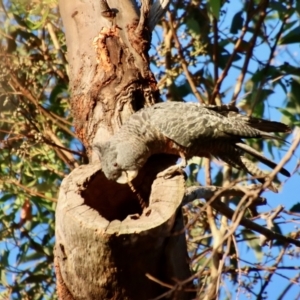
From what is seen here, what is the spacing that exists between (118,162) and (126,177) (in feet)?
0.22

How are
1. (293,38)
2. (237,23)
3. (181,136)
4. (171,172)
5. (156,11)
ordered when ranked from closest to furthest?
(171,172) → (181,136) → (156,11) → (293,38) → (237,23)

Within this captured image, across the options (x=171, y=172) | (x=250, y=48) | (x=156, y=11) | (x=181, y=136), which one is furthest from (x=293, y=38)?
(x=171, y=172)

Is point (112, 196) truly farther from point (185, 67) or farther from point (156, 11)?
point (185, 67)

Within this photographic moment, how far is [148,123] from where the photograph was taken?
3.02m

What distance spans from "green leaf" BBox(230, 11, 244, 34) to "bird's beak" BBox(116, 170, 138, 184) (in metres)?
1.76

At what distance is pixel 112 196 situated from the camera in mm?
2799

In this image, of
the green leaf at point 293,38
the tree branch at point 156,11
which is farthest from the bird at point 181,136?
the green leaf at point 293,38

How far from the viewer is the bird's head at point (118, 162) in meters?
2.70

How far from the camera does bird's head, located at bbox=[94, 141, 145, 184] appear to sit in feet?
8.86

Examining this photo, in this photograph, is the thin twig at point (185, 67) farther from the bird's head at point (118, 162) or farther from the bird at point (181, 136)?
the bird's head at point (118, 162)

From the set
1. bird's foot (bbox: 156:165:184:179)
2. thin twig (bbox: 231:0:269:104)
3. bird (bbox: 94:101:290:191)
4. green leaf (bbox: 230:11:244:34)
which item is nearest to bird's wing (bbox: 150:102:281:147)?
bird (bbox: 94:101:290:191)

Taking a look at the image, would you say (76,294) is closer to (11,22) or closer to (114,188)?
(114,188)

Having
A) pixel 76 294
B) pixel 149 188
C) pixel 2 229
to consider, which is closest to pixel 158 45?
pixel 2 229

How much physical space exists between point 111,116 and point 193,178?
4.46 ft
